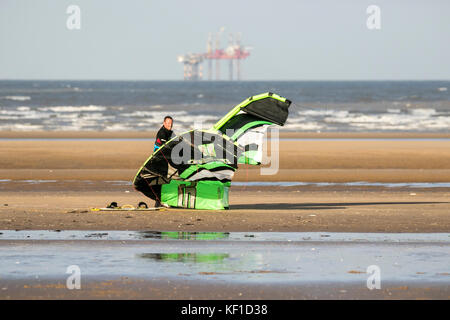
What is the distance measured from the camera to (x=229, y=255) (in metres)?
12.1

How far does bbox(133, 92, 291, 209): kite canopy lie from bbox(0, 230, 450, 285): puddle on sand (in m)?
2.52

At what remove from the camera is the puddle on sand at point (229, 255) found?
10.7 metres

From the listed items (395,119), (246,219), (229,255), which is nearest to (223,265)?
(229,255)

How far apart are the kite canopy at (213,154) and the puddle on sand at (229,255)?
2518mm

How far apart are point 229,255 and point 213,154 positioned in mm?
4596

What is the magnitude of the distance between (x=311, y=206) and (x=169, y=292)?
8.69 meters

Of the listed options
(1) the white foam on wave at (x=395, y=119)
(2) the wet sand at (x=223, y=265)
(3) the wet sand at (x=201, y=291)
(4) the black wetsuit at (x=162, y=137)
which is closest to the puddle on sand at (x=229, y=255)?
(2) the wet sand at (x=223, y=265)

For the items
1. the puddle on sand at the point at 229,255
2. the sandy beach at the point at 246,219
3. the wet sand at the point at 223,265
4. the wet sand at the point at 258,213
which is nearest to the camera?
the wet sand at the point at 223,265

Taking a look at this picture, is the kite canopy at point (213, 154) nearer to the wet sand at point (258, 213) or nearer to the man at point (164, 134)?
the man at point (164, 134)

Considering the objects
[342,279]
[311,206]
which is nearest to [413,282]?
[342,279]

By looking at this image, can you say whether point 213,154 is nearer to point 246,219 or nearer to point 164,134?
point 164,134

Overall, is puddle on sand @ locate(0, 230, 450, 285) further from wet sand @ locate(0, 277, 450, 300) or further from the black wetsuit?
the black wetsuit

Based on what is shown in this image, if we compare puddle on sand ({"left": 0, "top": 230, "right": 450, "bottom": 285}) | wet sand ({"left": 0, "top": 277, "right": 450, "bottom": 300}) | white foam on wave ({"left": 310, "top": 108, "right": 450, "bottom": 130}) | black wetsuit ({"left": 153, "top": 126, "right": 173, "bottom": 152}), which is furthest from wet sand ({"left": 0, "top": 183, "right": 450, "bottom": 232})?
white foam on wave ({"left": 310, "top": 108, "right": 450, "bottom": 130})

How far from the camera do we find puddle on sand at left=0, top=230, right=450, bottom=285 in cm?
1074
